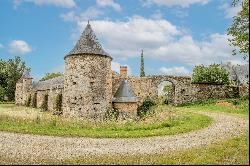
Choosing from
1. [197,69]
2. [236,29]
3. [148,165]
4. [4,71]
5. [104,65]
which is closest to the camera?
[148,165]

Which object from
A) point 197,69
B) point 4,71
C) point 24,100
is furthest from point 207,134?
point 4,71

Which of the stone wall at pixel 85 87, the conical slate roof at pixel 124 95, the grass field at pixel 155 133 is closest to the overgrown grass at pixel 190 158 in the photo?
the grass field at pixel 155 133

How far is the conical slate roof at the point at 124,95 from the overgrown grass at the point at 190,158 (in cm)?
1516

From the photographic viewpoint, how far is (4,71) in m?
62.5

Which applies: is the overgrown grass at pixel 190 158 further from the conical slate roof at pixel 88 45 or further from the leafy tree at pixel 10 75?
the leafy tree at pixel 10 75

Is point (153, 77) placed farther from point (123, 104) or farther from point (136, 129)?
point (136, 129)

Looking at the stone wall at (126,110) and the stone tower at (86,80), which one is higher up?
the stone tower at (86,80)

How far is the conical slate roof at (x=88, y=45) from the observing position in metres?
25.3

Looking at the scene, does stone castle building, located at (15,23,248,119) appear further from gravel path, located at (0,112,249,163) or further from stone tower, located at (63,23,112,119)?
gravel path, located at (0,112,249,163)

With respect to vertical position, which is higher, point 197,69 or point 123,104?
point 197,69

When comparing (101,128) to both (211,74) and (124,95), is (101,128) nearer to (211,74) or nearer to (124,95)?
(124,95)

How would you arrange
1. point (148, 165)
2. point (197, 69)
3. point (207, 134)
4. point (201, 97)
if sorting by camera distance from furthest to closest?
point (197, 69), point (201, 97), point (207, 134), point (148, 165)

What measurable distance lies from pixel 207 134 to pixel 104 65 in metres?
12.3

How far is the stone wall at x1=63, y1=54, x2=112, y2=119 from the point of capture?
2500 cm
